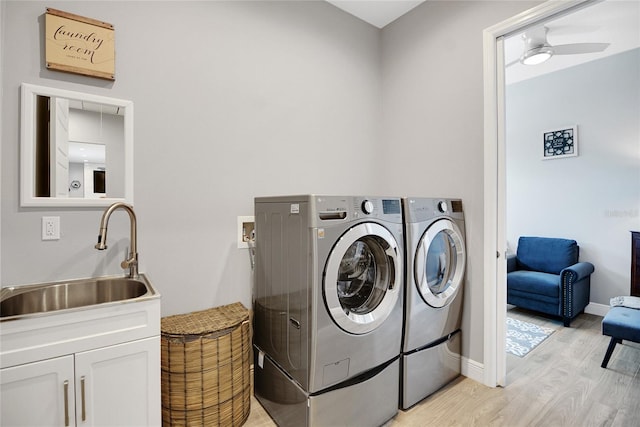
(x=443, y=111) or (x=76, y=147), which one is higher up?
(x=443, y=111)

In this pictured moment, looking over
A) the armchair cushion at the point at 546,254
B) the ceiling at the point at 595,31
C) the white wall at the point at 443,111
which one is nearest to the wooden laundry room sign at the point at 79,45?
the white wall at the point at 443,111

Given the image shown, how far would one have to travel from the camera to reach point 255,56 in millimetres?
2098

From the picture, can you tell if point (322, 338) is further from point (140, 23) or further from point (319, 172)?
point (140, 23)

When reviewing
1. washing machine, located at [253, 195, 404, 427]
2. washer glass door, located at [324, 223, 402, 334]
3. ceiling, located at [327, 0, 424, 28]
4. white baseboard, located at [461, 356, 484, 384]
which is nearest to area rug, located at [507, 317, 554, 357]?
white baseboard, located at [461, 356, 484, 384]

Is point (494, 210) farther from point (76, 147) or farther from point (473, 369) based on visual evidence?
point (76, 147)

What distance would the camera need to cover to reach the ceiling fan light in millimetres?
2755

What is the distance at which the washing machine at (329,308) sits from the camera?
1403 millimetres

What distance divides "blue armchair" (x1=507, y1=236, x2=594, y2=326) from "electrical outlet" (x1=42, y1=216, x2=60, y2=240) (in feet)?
13.3

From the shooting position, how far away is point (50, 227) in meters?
1.46

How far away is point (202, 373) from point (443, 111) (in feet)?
7.66

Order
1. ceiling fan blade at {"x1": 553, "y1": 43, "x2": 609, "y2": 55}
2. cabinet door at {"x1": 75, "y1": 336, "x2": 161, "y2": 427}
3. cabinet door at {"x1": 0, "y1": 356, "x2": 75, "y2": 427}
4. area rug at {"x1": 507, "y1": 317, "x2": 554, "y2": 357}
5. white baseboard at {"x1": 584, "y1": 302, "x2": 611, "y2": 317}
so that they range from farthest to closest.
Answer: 1. white baseboard at {"x1": 584, "y1": 302, "x2": 611, "y2": 317}
2. ceiling fan blade at {"x1": 553, "y1": 43, "x2": 609, "y2": 55}
3. area rug at {"x1": 507, "y1": 317, "x2": 554, "y2": 357}
4. cabinet door at {"x1": 75, "y1": 336, "x2": 161, "y2": 427}
5. cabinet door at {"x1": 0, "y1": 356, "x2": 75, "y2": 427}

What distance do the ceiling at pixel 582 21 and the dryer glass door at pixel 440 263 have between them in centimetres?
151

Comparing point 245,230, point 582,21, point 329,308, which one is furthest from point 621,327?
point 245,230

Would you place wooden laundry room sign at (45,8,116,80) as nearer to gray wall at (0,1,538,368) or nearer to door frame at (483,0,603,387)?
gray wall at (0,1,538,368)
